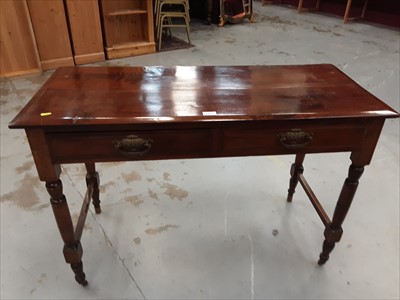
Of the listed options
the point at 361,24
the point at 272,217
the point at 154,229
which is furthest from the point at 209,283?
the point at 361,24

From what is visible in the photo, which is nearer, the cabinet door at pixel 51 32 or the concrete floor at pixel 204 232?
the concrete floor at pixel 204 232

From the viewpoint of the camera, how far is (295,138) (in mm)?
1037

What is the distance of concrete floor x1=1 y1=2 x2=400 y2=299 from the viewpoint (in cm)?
134

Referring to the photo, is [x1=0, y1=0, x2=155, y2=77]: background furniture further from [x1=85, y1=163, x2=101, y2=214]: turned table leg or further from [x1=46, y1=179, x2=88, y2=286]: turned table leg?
[x1=46, y1=179, x2=88, y2=286]: turned table leg

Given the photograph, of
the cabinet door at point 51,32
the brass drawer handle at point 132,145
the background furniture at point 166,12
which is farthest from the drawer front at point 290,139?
the background furniture at point 166,12

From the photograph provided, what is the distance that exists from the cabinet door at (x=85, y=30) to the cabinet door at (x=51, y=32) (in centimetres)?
9

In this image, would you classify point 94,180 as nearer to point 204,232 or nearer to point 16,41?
point 204,232

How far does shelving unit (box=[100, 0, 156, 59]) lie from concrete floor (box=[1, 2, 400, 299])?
1.92m

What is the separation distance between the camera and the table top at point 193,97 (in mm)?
962

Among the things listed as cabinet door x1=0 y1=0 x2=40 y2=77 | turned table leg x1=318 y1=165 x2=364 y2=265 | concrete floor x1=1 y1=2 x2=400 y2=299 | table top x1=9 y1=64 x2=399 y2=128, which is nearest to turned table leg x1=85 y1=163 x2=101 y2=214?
concrete floor x1=1 y1=2 x2=400 y2=299

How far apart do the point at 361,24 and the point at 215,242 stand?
5956 millimetres

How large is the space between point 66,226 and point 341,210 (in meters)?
1.05

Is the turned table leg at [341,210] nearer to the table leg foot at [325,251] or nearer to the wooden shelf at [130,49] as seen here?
the table leg foot at [325,251]

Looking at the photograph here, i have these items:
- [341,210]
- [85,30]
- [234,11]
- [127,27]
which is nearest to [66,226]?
[341,210]
